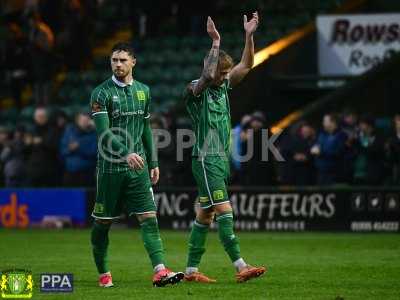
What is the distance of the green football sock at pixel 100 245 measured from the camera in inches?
480

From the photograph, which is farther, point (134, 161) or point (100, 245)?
point (100, 245)

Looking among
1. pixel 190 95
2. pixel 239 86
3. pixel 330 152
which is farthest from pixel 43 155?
pixel 190 95

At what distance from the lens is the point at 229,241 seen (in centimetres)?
1228

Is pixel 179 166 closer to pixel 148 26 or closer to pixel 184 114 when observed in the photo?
pixel 184 114

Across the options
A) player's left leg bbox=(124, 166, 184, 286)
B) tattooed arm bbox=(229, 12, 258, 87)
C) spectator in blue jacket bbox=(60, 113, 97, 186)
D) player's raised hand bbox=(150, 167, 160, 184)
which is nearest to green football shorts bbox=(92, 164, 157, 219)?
player's left leg bbox=(124, 166, 184, 286)

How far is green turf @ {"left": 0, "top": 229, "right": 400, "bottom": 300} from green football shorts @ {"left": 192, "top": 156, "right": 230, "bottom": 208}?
34.7 inches

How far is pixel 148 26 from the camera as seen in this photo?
29.8 m

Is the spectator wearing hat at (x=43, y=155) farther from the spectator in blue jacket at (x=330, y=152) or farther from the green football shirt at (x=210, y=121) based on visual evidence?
the green football shirt at (x=210, y=121)

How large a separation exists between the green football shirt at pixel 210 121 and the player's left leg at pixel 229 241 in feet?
1.94

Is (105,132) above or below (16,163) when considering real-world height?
above

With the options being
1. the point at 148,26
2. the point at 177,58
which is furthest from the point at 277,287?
the point at 148,26

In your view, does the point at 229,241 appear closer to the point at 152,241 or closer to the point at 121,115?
the point at 152,241

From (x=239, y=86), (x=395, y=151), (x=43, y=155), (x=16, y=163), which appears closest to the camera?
(x=395, y=151)

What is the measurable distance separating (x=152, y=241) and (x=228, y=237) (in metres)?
0.87
